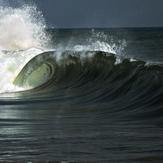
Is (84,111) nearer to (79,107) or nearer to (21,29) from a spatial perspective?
(79,107)

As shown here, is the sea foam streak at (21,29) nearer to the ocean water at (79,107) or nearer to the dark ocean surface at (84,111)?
the ocean water at (79,107)

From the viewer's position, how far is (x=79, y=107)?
1650 cm

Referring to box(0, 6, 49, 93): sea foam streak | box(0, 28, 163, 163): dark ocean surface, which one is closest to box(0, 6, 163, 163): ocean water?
box(0, 28, 163, 163): dark ocean surface

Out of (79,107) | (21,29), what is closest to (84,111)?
(79,107)

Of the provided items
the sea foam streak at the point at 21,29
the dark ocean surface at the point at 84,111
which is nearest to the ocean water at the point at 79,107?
the dark ocean surface at the point at 84,111

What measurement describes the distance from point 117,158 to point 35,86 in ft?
45.1

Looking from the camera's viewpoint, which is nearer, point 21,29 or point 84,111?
point 84,111

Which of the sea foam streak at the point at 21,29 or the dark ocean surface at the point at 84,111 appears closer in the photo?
the dark ocean surface at the point at 84,111

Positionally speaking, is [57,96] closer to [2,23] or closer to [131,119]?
[131,119]

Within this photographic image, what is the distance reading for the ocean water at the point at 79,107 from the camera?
401 inches

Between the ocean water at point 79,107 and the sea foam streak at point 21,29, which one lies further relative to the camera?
the sea foam streak at point 21,29

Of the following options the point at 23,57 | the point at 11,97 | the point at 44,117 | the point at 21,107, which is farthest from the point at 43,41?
the point at 44,117

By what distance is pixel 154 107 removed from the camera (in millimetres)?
15219

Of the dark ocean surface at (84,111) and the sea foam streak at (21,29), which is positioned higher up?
the sea foam streak at (21,29)
